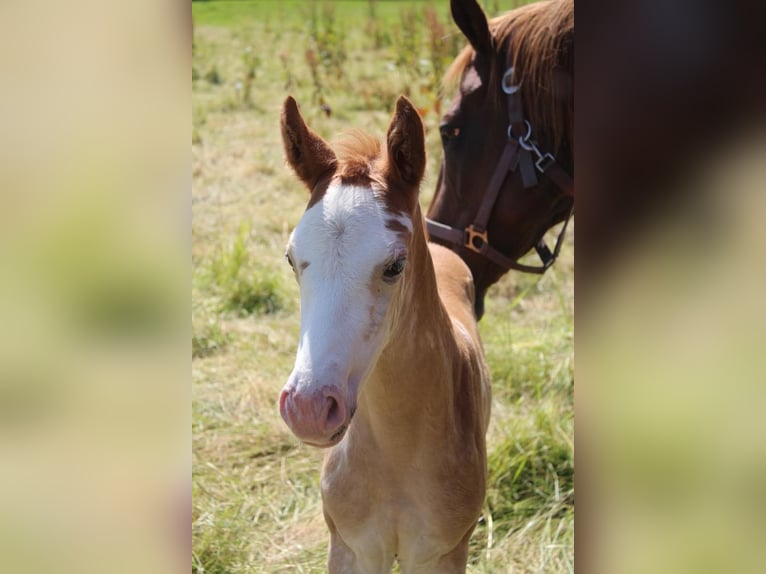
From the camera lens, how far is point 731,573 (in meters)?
0.68

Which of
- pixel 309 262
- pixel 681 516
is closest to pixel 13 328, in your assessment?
pixel 681 516

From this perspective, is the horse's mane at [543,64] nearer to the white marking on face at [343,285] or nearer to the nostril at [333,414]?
the white marking on face at [343,285]

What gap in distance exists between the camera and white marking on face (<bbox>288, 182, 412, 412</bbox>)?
5.21ft

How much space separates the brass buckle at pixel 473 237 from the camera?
309 centimetres

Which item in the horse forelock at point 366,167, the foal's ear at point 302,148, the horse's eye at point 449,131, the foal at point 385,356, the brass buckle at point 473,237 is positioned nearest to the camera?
the foal at point 385,356

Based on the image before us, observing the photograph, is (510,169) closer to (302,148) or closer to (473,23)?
(473,23)

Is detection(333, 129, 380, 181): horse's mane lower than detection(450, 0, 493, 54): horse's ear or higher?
lower

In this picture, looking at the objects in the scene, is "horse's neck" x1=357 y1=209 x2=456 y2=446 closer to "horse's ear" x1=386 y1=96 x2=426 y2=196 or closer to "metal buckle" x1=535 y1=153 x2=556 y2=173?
"horse's ear" x1=386 y1=96 x2=426 y2=196

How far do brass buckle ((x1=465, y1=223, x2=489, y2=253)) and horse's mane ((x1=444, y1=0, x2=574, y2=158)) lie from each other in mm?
431

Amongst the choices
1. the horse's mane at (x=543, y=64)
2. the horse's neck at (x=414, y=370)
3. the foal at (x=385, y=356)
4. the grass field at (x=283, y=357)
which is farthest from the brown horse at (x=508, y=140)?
the horse's neck at (x=414, y=370)

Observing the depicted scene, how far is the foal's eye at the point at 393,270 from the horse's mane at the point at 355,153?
24 cm

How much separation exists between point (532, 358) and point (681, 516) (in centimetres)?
371

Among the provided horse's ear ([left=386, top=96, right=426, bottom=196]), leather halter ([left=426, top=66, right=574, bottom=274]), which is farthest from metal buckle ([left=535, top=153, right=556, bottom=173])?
horse's ear ([left=386, top=96, right=426, bottom=196])

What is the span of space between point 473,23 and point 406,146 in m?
1.38
